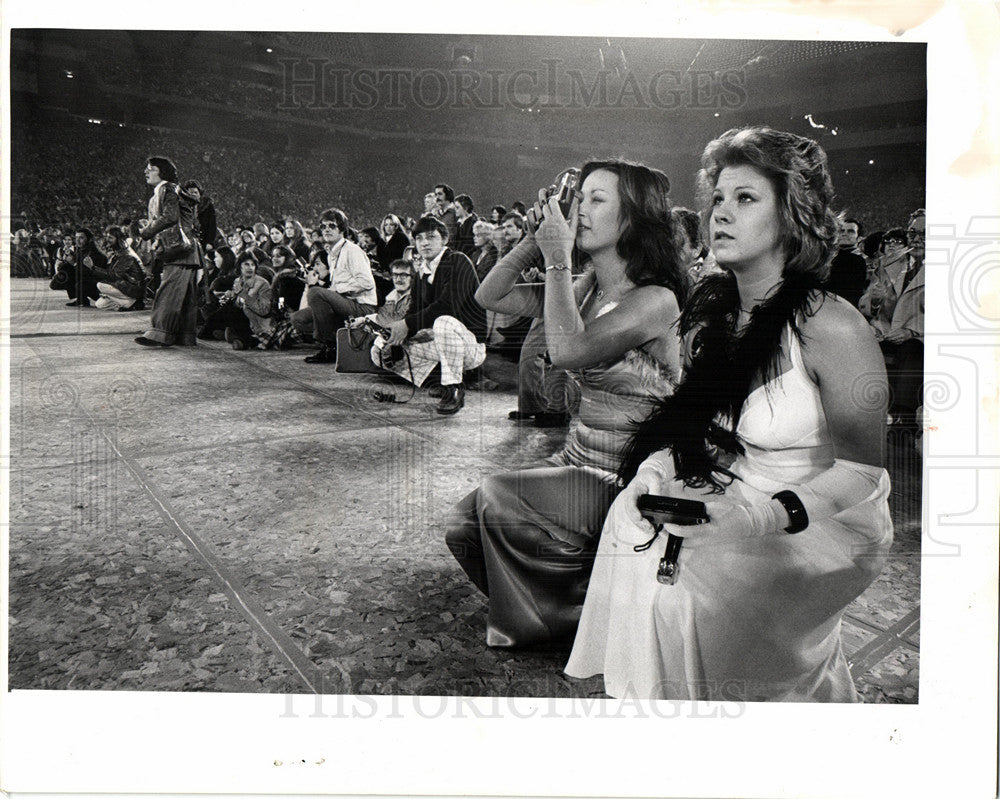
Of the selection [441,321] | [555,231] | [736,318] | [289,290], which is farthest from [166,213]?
[736,318]

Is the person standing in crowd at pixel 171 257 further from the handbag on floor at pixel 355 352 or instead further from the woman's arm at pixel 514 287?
the woman's arm at pixel 514 287

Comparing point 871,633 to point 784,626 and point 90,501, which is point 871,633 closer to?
point 784,626

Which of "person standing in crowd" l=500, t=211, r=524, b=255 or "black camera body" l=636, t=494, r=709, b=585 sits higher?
"person standing in crowd" l=500, t=211, r=524, b=255

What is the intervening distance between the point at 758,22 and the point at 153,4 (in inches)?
77.5

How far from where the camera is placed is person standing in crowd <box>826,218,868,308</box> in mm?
2396

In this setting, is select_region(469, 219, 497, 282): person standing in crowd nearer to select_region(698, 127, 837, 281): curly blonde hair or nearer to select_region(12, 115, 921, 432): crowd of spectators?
select_region(12, 115, 921, 432): crowd of spectators

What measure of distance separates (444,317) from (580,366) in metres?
0.48

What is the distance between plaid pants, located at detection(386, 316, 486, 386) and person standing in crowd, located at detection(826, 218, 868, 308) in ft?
3.72

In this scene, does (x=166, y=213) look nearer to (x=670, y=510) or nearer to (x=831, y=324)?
(x=670, y=510)

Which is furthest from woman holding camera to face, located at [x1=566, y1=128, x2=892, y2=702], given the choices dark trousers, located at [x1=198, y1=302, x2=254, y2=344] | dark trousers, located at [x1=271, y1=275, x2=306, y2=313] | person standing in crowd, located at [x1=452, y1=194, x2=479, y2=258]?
dark trousers, located at [x1=198, y1=302, x2=254, y2=344]

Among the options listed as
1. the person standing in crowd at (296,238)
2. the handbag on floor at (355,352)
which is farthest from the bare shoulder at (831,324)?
the person standing in crowd at (296,238)

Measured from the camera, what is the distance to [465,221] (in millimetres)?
2498

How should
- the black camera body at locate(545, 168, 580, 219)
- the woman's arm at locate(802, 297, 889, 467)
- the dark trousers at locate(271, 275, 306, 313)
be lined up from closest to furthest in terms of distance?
the woman's arm at locate(802, 297, 889, 467), the black camera body at locate(545, 168, 580, 219), the dark trousers at locate(271, 275, 306, 313)

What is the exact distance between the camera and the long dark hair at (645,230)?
8.01ft
